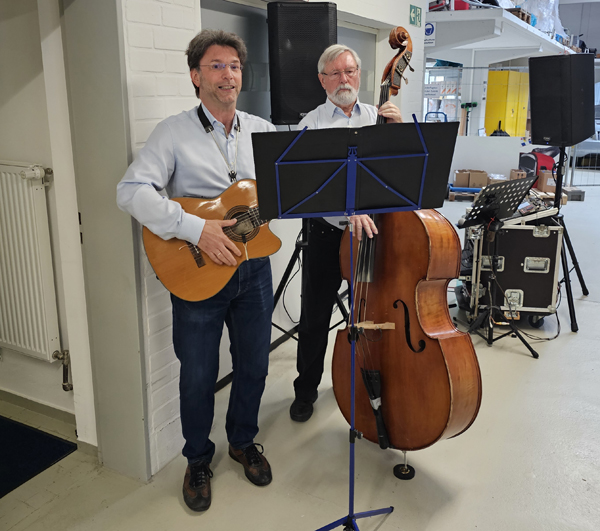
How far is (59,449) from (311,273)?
133 centimetres

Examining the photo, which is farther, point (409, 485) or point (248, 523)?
point (409, 485)

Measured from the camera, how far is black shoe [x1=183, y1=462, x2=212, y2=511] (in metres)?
2.09

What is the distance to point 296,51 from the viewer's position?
9.49 ft

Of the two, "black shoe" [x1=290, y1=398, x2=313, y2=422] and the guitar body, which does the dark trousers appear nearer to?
"black shoe" [x1=290, y1=398, x2=313, y2=422]

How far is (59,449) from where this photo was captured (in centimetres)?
245

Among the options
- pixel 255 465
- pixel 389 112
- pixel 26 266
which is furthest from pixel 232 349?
pixel 389 112

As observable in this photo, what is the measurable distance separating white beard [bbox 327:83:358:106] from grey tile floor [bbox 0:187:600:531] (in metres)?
1.44

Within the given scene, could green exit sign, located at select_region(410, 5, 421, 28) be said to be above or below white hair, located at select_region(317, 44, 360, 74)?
above

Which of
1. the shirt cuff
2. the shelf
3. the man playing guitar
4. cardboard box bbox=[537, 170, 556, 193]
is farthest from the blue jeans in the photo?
cardboard box bbox=[537, 170, 556, 193]

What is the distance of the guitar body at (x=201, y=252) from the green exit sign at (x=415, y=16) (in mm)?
3126

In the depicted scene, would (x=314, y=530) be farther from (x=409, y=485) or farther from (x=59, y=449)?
(x=59, y=449)

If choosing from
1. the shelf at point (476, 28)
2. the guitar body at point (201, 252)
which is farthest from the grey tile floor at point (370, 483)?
the shelf at point (476, 28)

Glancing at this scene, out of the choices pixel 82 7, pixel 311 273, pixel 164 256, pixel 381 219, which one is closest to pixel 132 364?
pixel 164 256

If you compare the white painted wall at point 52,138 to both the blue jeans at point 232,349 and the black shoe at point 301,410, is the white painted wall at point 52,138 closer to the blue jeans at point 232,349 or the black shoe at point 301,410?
the blue jeans at point 232,349
